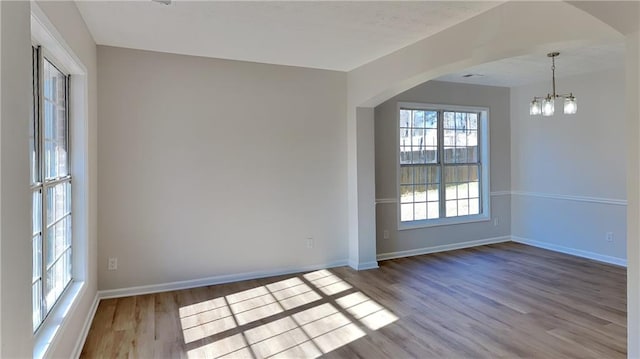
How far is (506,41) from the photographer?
9.05 ft

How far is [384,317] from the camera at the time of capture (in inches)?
130

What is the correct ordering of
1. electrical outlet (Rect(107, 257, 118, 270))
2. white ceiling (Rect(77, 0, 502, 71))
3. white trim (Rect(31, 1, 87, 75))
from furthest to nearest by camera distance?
1. electrical outlet (Rect(107, 257, 118, 270))
2. white ceiling (Rect(77, 0, 502, 71))
3. white trim (Rect(31, 1, 87, 75))

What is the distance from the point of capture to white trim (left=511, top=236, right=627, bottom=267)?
16.0ft

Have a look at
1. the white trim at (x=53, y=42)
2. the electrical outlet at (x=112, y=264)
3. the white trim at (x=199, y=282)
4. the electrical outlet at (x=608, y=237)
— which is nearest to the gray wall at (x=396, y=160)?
the white trim at (x=199, y=282)

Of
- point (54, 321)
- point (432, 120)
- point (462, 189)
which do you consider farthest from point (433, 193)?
point (54, 321)

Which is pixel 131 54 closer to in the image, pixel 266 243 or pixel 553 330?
pixel 266 243

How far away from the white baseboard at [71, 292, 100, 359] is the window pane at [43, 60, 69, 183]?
48.0 inches

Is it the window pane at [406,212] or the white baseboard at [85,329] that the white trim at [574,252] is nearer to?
the window pane at [406,212]

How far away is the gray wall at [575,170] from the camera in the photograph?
16.0 feet

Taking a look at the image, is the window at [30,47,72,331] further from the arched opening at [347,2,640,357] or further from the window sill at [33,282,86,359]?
the arched opening at [347,2,640,357]

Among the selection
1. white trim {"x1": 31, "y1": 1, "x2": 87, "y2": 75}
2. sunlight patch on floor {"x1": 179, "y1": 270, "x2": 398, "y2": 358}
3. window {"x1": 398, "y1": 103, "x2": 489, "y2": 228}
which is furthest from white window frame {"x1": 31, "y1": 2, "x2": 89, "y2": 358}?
window {"x1": 398, "y1": 103, "x2": 489, "y2": 228}

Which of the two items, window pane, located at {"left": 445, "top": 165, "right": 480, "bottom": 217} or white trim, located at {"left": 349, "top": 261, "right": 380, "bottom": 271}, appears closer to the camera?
white trim, located at {"left": 349, "top": 261, "right": 380, "bottom": 271}

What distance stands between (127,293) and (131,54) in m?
2.45

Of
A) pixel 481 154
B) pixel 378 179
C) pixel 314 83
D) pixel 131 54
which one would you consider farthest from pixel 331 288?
pixel 481 154
